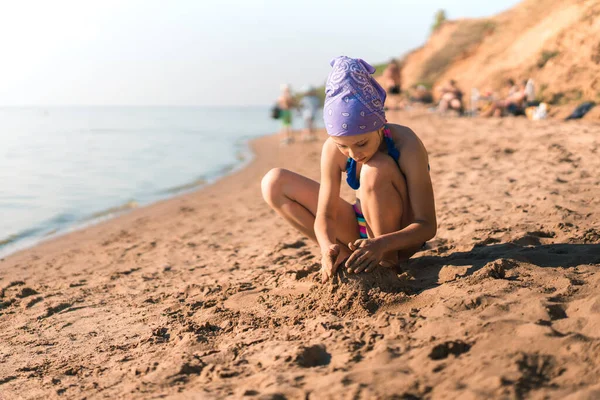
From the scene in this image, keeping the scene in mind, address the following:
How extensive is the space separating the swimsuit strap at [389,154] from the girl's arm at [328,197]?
6 cm

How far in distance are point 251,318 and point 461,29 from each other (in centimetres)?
2365

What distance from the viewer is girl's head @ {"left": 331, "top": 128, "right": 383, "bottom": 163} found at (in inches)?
105

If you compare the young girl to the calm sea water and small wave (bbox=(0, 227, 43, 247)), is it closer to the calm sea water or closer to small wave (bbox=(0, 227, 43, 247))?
the calm sea water

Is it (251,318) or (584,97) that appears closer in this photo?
(251,318)

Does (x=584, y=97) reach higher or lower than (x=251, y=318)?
higher

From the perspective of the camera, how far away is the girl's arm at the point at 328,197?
117 inches

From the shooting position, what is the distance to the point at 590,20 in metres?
12.7

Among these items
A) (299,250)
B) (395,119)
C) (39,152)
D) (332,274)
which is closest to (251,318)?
(332,274)

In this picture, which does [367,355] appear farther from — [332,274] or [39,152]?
[39,152]

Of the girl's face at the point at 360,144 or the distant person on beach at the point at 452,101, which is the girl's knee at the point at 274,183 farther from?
the distant person on beach at the point at 452,101

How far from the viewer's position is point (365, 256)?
270cm

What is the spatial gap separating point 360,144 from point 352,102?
0.20 metres

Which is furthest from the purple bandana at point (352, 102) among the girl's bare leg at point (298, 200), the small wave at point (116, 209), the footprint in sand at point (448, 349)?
the small wave at point (116, 209)

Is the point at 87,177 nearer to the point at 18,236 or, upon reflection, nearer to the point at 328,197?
the point at 18,236
